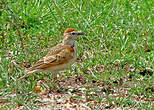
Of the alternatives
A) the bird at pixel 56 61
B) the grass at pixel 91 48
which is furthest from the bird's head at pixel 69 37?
the grass at pixel 91 48

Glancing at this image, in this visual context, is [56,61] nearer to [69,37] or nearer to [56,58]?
[56,58]

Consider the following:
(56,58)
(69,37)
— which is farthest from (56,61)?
(69,37)

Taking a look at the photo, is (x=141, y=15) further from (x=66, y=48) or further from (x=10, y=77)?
(x=10, y=77)

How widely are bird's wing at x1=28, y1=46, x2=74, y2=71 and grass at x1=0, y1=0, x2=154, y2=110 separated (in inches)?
12.5

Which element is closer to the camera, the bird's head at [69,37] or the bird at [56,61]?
the bird at [56,61]

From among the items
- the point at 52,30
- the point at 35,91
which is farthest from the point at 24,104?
the point at 52,30

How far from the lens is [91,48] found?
852cm

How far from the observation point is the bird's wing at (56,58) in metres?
7.25

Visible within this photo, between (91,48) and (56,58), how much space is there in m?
1.31

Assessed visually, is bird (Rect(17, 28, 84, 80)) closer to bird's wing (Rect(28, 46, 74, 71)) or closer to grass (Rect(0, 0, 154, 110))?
bird's wing (Rect(28, 46, 74, 71))

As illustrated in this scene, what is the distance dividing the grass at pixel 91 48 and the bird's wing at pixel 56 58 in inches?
12.5

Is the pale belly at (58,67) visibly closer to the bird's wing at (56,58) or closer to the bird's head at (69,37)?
the bird's wing at (56,58)

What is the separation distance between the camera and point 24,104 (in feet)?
21.2

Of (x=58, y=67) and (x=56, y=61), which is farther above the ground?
(x=56, y=61)
